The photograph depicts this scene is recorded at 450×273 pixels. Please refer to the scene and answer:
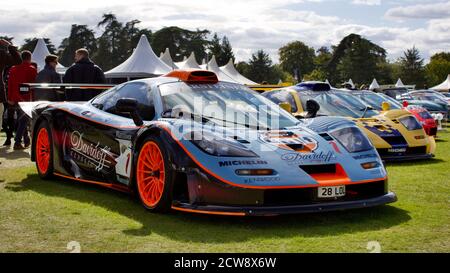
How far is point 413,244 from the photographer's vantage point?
14.3ft

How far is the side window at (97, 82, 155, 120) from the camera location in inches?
238

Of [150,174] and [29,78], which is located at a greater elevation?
[29,78]

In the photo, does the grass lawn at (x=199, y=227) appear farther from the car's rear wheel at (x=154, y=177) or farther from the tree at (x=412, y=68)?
the tree at (x=412, y=68)

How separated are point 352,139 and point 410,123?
14.9 ft

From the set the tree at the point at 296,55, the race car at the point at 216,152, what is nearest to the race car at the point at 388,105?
the race car at the point at 216,152

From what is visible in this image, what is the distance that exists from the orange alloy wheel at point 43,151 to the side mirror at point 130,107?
2087mm

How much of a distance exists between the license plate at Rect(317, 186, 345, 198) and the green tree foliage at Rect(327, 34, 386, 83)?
321 ft

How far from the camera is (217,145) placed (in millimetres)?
5113

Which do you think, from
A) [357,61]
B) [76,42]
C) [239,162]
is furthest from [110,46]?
[239,162]

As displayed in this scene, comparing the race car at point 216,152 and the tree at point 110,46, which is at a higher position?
the tree at point 110,46

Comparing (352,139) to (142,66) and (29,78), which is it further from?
(142,66)

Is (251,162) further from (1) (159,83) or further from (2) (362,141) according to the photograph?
(1) (159,83)

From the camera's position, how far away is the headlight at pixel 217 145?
5055 mm
